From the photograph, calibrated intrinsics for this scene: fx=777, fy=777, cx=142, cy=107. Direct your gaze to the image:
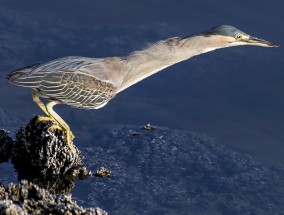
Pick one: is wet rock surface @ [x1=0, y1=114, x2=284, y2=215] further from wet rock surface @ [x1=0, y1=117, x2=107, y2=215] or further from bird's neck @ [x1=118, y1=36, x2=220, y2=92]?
bird's neck @ [x1=118, y1=36, x2=220, y2=92]

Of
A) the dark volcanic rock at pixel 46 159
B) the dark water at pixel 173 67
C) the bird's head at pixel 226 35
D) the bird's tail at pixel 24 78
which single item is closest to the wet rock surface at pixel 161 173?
the dark volcanic rock at pixel 46 159

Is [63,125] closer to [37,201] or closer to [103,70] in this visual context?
[103,70]

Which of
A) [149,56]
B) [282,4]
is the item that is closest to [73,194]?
[149,56]

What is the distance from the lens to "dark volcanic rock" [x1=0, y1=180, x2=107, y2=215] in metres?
4.77

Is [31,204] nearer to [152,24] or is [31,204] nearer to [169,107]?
[169,107]

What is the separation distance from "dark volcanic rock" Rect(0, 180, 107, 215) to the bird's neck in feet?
5.08

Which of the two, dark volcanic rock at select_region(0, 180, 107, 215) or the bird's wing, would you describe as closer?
dark volcanic rock at select_region(0, 180, 107, 215)

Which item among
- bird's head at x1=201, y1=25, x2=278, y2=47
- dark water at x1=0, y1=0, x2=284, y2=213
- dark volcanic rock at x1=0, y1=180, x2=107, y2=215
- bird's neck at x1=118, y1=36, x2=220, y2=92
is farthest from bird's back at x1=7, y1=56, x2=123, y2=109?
dark volcanic rock at x1=0, y1=180, x2=107, y2=215

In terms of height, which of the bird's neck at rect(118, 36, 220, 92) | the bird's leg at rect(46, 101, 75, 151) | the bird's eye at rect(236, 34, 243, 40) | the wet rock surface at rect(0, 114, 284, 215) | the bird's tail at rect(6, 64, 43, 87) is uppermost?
the bird's eye at rect(236, 34, 243, 40)

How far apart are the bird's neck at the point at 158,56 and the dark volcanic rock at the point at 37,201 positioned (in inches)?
60.9

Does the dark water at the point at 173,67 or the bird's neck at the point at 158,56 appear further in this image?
the dark water at the point at 173,67

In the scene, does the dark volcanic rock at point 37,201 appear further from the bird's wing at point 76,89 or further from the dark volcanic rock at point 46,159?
the bird's wing at point 76,89

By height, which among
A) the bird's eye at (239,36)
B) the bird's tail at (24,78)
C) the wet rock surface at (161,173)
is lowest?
the wet rock surface at (161,173)

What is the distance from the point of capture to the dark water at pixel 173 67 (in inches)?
274
